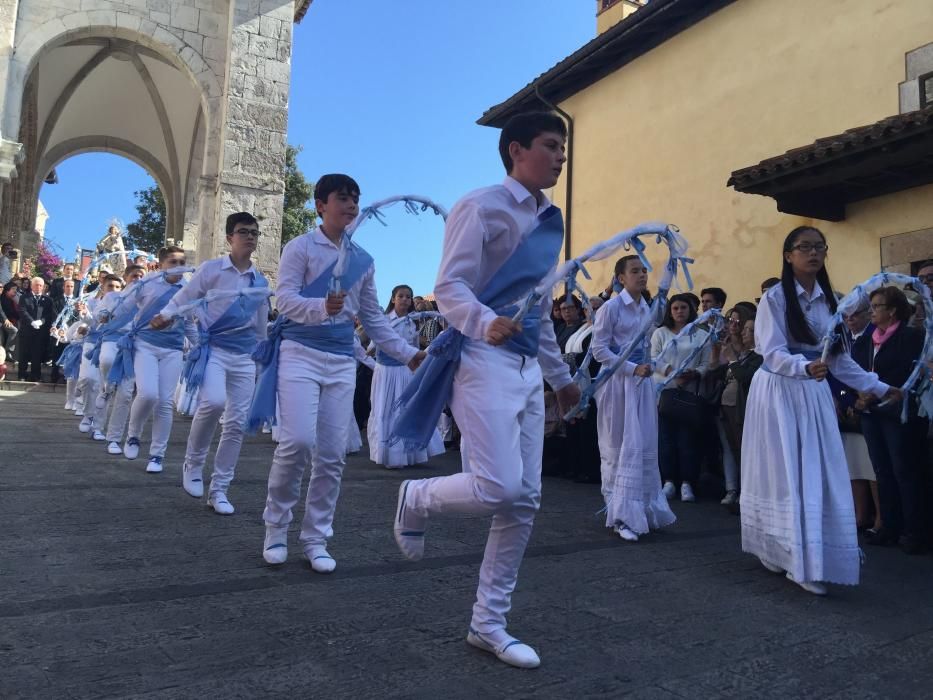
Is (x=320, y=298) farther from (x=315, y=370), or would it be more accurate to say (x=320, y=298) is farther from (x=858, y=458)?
(x=858, y=458)

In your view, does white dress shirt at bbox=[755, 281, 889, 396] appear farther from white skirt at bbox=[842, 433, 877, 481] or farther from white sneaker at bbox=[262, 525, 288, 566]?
white sneaker at bbox=[262, 525, 288, 566]

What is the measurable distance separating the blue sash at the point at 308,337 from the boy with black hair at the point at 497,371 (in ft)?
4.04

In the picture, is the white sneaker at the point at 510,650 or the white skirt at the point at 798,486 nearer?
the white sneaker at the point at 510,650

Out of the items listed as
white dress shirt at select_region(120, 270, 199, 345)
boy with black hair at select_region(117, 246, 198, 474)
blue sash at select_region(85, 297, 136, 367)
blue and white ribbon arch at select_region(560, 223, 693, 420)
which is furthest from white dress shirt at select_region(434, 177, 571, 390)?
blue sash at select_region(85, 297, 136, 367)

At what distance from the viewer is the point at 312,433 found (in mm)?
4305

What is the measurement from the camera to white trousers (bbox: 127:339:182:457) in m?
7.56

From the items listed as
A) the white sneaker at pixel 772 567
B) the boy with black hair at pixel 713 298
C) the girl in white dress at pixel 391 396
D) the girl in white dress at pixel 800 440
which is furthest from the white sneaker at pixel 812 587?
the girl in white dress at pixel 391 396

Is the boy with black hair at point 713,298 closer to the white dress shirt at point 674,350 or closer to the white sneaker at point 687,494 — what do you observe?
the white dress shirt at point 674,350

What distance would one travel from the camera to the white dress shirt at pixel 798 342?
4719 millimetres

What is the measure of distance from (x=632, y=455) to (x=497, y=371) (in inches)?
121

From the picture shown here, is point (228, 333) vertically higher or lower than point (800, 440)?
higher

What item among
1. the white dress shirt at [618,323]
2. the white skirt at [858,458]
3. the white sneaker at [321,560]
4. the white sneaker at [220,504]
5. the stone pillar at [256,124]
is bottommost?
the white sneaker at [321,560]

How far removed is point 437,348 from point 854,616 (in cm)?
262

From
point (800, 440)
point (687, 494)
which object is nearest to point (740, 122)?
point (687, 494)
